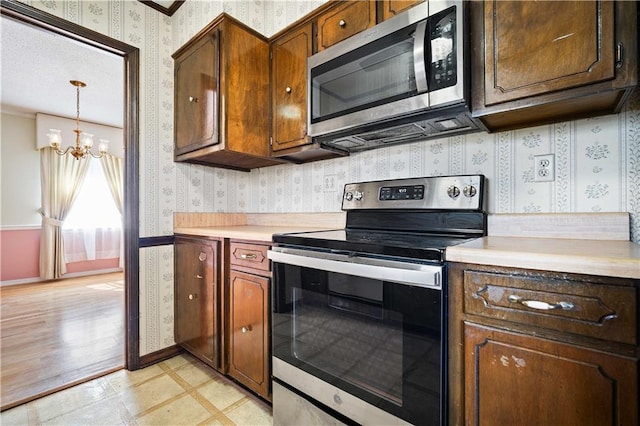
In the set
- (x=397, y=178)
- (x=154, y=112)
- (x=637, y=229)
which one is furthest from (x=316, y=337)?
(x=154, y=112)

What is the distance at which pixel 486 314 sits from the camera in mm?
828

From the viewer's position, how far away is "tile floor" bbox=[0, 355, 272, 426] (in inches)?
57.4

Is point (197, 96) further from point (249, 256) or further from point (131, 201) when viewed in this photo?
point (249, 256)

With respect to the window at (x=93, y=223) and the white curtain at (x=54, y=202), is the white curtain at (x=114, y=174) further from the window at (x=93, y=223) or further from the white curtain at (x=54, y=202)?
the white curtain at (x=54, y=202)

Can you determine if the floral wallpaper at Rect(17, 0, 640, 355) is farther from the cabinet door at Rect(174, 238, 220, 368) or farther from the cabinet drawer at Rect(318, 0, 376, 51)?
the cabinet drawer at Rect(318, 0, 376, 51)

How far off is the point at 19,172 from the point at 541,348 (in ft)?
20.4

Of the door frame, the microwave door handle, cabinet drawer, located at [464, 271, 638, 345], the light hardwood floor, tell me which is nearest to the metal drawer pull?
cabinet drawer, located at [464, 271, 638, 345]

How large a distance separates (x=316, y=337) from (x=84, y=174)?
5511 mm

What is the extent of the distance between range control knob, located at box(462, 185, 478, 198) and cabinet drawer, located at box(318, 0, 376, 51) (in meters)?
0.89

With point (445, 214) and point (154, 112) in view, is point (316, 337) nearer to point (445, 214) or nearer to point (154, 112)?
point (445, 214)

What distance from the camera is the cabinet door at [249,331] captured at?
57.2 inches

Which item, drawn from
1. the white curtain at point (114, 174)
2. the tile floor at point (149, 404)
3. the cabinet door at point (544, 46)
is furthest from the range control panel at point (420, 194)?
the white curtain at point (114, 174)

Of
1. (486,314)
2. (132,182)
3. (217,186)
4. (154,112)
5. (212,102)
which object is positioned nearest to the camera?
(486,314)

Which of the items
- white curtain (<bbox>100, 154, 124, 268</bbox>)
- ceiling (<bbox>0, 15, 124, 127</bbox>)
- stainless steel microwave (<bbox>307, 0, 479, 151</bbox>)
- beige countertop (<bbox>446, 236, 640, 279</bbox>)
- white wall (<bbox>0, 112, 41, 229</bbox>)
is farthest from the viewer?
white curtain (<bbox>100, 154, 124, 268</bbox>)
